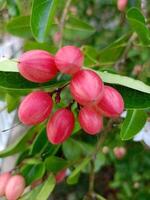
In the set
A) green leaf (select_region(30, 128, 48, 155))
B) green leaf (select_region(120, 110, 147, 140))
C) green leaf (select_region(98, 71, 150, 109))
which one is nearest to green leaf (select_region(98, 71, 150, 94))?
green leaf (select_region(98, 71, 150, 109))

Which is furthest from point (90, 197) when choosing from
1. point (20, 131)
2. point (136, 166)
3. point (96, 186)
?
point (96, 186)

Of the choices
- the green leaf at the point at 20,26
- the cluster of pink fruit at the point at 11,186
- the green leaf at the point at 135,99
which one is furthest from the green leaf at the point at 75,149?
the green leaf at the point at 135,99

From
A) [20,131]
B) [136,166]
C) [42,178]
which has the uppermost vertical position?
[42,178]

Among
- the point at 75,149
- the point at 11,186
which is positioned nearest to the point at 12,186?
the point at 11,186

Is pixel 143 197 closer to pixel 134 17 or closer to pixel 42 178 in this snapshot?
pixel 42 178

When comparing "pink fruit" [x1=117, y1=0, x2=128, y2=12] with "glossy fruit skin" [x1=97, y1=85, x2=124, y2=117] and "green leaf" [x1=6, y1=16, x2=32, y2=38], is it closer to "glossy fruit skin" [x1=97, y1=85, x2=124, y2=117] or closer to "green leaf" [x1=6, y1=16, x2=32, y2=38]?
"green leaf" [x1=6, y1=16, x2=32, y2=38]
